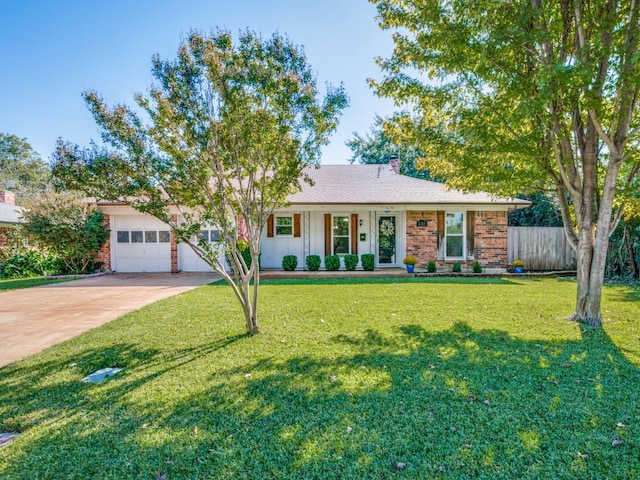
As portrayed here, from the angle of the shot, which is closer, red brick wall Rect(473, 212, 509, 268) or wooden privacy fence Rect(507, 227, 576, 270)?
red brick wall Rect(473, 212, 509, 268)

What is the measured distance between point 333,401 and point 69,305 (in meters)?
7.69

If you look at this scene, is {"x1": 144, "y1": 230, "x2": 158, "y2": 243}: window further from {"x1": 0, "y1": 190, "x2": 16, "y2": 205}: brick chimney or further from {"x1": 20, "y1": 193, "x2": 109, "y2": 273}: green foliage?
{"x1": 0, "y1": 190, "x2": 16, "y2": 205}: brick chimney

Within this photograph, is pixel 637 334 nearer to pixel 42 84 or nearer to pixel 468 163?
pixel 468 163

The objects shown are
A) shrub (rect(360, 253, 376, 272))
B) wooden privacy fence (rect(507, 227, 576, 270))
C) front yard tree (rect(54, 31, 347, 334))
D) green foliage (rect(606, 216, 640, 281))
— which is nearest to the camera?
front yard tree (rect(54, 31, 347, 334))

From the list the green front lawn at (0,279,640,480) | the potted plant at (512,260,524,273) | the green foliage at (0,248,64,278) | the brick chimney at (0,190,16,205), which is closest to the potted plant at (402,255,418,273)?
the potted plant at (512,260,524,273)

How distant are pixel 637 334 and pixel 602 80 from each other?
4087 mm

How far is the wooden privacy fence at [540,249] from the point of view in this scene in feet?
46.5

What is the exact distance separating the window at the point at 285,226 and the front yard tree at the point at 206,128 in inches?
359

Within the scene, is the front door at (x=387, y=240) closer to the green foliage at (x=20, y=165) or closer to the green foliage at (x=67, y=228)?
the green foliage at (x=67, y=228)

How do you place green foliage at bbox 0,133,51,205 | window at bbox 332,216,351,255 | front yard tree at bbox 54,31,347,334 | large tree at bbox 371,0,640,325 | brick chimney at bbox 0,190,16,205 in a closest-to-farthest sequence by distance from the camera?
front yard tree at bbox 54,31,347,334 < large tree at bbox 371,0,640,325 < window at bbox 332,216,351,255 < brick chimney at bbox 0,190,16,205 < green foliage at bbox 0,133,51,205

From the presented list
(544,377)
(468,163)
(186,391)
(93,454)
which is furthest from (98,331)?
(468,163)

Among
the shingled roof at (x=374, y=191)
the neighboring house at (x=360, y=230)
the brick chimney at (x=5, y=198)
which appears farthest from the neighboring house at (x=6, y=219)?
the shingled roof at (x=374, y=191)

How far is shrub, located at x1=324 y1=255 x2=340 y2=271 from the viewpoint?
1338cm

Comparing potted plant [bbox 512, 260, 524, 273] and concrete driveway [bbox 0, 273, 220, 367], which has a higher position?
potted plant [bbox 512, 260, 524, 273]
